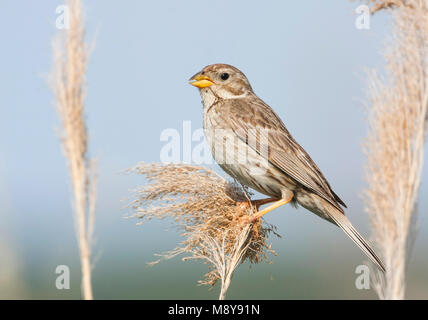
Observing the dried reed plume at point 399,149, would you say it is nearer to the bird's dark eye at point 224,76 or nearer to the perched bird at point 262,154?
the perched bird at point 262,154

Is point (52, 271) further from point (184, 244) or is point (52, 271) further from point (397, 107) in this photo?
point (397, 107)

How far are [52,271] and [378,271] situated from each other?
2.16 meters

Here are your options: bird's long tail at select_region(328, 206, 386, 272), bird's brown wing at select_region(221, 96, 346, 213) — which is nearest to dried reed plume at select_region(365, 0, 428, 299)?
bird's long tail at select_region(328, 206, 386, 272)

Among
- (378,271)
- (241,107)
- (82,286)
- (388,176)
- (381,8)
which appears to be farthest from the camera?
(241,107)

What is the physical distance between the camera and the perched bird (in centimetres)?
491

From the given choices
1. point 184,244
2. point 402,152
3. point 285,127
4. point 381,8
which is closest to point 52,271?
point 184,244

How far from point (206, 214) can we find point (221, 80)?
2.14m

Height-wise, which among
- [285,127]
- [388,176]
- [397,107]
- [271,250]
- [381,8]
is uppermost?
[381,8]

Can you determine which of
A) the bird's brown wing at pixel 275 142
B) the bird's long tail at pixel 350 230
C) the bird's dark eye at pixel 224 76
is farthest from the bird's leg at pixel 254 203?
the bird's dark eye at pixel 224 76

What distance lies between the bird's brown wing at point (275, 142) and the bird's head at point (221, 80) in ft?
0.50

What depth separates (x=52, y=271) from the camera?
378 cm

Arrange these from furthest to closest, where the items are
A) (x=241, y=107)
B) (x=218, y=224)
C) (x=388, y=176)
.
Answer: (x=241, y=107) → (x=218, y=224) → (x=388, y=176)

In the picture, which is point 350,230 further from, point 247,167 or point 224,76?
point 224,76

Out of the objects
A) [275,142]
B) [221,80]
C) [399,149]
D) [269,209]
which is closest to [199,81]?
[221,80]
